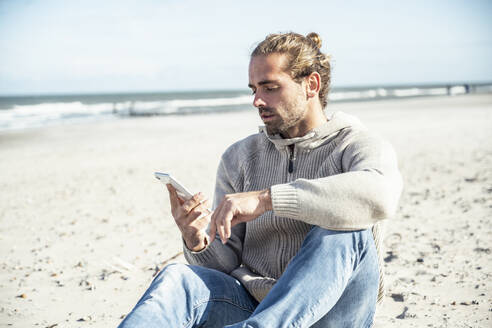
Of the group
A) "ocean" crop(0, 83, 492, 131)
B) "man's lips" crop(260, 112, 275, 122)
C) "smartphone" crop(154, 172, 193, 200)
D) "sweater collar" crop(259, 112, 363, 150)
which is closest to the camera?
"smartphone" crop(154, 172, 193, 200)

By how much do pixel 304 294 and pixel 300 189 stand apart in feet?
1.63

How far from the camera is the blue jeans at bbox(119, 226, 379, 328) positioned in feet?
6.91

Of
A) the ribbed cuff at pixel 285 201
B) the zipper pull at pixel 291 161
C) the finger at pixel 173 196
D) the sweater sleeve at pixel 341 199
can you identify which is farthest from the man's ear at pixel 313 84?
the finger at pixel 173 196

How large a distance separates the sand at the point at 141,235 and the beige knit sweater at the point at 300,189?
3.62 feet

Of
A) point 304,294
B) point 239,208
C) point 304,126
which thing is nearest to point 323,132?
point 304,126

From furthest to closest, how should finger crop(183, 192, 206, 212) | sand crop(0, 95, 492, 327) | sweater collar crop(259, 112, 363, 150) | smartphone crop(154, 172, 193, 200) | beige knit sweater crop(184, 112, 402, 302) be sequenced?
sand crop(0, 95, 492, 327) < sweater collar crop(259, 112, 363, 150) < finger crop(183, 192, 206, 212) < smartphone crop(154, 172, 193, 200) < beige knit sweater crop(184, 112, 402, 302)

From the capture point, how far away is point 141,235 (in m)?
5.63

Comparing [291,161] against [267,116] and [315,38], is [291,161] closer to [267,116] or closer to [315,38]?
[267,116]

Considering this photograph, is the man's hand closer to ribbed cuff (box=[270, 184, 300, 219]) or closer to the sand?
ribbed cuff (box=[270, 184, 300, 219])

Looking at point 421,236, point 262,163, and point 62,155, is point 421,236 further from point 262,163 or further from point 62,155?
point 62,155

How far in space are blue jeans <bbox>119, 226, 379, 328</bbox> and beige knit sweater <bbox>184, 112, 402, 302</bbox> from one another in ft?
0.41

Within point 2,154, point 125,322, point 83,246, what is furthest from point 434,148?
point 2,154

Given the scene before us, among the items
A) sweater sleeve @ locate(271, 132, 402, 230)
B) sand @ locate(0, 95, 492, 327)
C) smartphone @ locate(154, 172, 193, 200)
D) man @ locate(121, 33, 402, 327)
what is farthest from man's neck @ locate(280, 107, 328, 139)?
sand @ locate(0, 95, 492, 327)

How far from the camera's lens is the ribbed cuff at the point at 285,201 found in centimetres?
222
